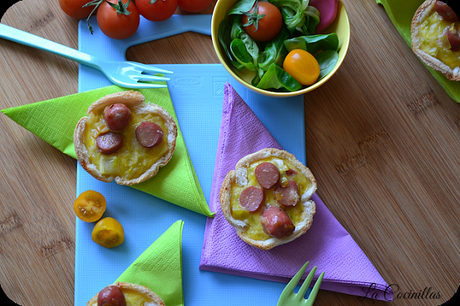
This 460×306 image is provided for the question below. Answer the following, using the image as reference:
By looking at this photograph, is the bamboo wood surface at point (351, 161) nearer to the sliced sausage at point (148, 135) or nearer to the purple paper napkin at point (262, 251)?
the purple paper napkin at point (262, 251)

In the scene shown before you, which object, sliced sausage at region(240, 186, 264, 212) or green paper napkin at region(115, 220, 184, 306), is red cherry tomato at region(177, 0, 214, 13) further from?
green paper napkin at region(115, 220, 184, 306)

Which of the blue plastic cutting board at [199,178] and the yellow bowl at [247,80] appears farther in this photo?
the blue plastic cutting board at [199,178]

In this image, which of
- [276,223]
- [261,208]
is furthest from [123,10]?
[276,223]

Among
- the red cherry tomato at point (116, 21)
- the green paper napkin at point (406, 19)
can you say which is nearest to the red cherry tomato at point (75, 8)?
the red cherry tomato at point (116, 21)

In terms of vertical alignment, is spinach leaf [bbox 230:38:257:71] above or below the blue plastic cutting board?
above

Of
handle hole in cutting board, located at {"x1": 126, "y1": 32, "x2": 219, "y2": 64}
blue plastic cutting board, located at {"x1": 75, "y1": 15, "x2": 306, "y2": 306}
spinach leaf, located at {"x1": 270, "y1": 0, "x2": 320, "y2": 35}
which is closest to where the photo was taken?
spinach leaf, located at {"x1": 270, "y1": 0, "x2": 320, "y2": 35}

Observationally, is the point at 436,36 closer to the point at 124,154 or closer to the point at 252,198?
the point at 252,198

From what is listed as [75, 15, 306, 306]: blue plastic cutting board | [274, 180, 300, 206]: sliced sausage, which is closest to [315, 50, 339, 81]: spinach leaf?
[75, 15, 306, 306]: blue plastic cutting board
